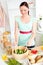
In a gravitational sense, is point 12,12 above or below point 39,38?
above

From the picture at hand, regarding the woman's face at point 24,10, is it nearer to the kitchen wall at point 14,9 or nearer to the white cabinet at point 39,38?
the kitchen wall at point 14,9

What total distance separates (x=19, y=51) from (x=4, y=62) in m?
0.11

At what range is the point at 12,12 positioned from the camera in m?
0.96

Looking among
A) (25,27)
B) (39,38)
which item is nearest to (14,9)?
(25,27)

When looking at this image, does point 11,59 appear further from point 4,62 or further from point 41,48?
point 41,48

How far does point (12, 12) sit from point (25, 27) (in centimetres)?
12

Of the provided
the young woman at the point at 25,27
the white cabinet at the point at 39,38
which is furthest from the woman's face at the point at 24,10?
the white cabinet at the point at 39,38

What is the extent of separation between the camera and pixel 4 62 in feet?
3.06

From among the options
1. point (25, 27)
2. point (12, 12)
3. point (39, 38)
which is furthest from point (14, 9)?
point (39, 38)

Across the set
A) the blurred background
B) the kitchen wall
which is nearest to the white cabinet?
the blurred background

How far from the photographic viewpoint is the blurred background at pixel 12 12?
37.3 inches

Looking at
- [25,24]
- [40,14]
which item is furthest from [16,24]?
[40,14]

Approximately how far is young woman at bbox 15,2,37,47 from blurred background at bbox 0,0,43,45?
0.07 ft

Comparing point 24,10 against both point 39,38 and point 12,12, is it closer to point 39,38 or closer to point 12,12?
point 12,12
